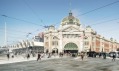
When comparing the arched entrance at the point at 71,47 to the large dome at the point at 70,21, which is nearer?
the arched entrance at the point at 71,47

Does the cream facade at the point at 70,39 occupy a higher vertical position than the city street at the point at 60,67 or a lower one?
higher

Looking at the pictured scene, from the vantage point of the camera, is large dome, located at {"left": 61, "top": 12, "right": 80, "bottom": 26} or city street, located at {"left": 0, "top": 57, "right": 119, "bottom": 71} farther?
large dome, located at {"left": 61, "top": 12, "right": 80, "bottom": 26}

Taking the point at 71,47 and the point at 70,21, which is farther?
the point at 70,21

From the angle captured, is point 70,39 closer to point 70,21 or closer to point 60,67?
point 70,21

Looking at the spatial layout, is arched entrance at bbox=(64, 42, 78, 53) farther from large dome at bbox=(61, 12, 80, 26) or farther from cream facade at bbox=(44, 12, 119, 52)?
large dome at bbox=(61, 12, 80, 26)

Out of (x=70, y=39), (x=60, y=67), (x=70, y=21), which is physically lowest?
(x=60, y=67)

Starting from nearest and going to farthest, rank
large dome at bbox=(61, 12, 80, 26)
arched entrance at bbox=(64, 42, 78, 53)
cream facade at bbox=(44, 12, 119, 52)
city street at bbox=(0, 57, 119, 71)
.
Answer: city street at bbox=(0, 57, 119, 71) < arched entrance at bbox=(64, 42, 78, 53) < cream facade at bbox=(44, 12, 119, 52) < large dome at bbox=(61, 12, 80, 26)

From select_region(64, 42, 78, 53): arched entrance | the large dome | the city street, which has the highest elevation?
the large dome

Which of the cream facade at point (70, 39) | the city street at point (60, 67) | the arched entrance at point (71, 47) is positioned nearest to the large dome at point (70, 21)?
the cream facade at point (70, 39)

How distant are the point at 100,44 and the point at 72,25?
31034 millimetres

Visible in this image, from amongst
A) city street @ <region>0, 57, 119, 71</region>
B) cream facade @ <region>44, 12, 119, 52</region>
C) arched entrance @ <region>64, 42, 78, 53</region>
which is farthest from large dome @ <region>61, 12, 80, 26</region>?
city street @ <region>0, 57, 119, 71</region>

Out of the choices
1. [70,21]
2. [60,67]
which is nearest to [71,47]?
[70,21]

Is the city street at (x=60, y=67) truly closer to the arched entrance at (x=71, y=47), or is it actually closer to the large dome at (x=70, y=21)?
the arched entrance at (x=71, y=47)

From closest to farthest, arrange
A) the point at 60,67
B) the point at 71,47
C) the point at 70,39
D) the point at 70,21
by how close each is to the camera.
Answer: the point at 60,67 < the point at 71,47 < the point at 70,39 < the point at 70,21
